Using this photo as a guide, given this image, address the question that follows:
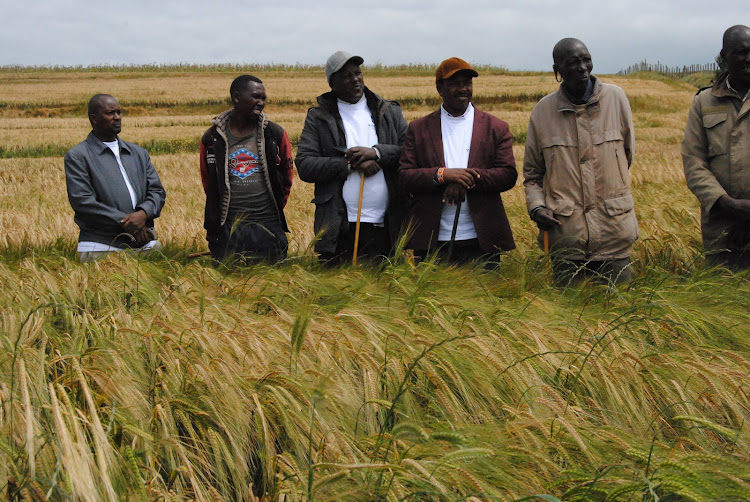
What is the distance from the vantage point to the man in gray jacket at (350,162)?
15.2 feet

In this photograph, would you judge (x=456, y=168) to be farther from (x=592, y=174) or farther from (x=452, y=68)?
(x=592, y=174)

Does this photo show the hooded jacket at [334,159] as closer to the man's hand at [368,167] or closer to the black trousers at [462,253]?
the man's hand at [368,167]

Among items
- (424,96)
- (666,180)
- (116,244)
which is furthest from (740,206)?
(424,96)

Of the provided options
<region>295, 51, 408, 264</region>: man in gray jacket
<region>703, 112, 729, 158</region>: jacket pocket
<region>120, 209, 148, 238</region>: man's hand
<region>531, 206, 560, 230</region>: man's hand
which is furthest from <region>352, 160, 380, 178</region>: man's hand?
<region>703, 112, 729, 158</region>: jacket pocket

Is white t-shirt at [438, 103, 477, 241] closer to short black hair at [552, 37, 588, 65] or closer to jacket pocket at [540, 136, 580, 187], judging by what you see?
jacket pocket at [540, 136, 580, 187]

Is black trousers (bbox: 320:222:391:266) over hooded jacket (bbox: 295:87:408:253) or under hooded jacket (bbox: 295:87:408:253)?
under

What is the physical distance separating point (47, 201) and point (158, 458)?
25.1 ft

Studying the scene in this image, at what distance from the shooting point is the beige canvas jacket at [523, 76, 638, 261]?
14.3 feet

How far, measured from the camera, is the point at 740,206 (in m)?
4.32

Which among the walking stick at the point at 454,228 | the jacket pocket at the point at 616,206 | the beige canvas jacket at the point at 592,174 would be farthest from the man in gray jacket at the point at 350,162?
the jacket pocket at the point at 616,206

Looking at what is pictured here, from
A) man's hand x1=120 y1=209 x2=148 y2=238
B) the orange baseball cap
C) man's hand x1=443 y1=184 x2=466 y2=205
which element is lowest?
man's hand x1=120 y1=209 x2=148 y2=238

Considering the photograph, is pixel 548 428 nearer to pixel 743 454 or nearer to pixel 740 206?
pixel 743 454

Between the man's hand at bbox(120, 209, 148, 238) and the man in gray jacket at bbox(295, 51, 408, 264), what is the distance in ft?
3.68

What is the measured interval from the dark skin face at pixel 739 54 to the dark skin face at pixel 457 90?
1.51 m
